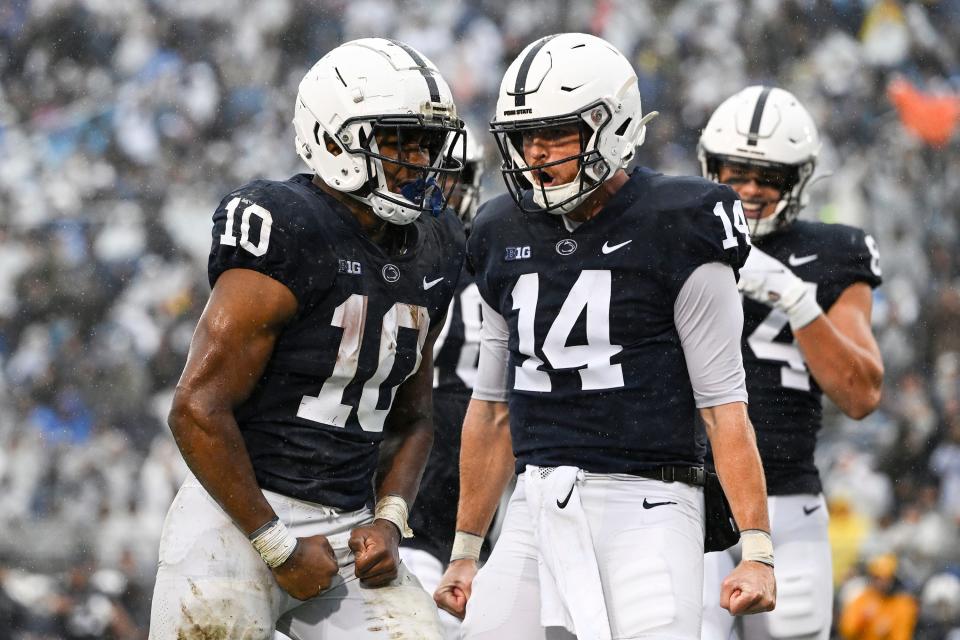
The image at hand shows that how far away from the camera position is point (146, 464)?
8.84 metres

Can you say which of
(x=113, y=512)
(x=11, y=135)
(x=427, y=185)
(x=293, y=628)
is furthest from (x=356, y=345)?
(x=11, y=135)

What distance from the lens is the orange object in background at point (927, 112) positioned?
9523 millimetres

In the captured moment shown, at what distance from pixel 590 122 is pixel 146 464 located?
6475 millimetres

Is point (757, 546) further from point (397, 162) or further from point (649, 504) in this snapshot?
point (397, 162)

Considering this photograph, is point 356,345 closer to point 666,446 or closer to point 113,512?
point 666,446

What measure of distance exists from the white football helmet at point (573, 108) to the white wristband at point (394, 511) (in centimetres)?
76

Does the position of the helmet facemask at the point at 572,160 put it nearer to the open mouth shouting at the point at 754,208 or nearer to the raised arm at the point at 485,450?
the raised arm at the point at 485,450

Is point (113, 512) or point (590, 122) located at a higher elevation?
point (590, 122)

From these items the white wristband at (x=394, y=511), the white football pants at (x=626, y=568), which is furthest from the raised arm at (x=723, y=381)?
the white wristband at (x=394, y=511)

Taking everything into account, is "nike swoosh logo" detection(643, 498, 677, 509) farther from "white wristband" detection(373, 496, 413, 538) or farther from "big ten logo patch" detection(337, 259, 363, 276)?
"big ten logo patch" detection(337, 259, 363, 276)

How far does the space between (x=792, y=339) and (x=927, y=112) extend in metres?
6.19

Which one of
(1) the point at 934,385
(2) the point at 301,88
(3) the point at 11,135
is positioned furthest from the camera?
(3) the point at 11,135

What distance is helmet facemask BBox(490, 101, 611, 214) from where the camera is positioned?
3.00 metres

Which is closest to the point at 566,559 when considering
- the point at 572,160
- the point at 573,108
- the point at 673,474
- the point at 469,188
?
the point at 673,474
